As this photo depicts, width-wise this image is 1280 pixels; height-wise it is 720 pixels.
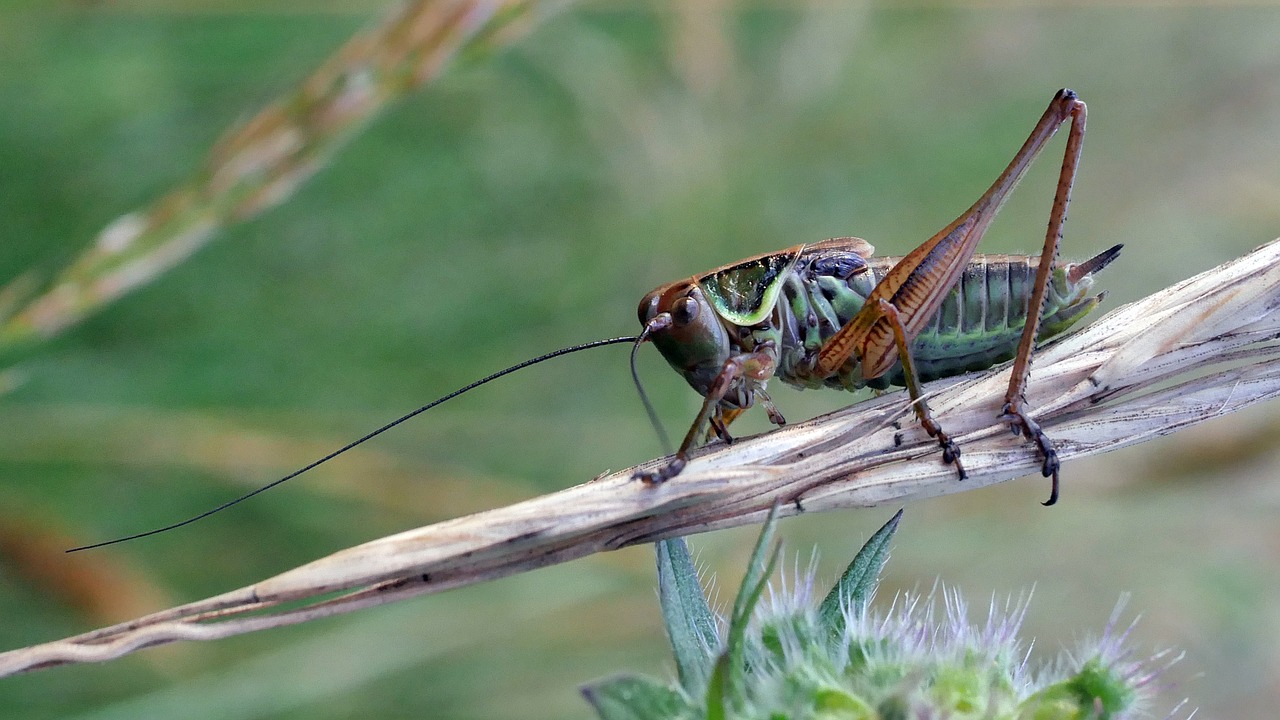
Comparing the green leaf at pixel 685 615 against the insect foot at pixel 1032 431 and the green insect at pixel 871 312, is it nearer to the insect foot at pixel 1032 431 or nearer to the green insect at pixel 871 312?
the insect foot at pixel 1032 431

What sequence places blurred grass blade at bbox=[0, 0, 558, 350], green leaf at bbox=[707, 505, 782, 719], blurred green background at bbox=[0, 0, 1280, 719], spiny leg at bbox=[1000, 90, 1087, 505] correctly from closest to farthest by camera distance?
green leaf at bbox=[707, 505, 782, 719] < spiny leg at bbox=[1000, 90, 1087, 505] < blurred grass blade at bbox=[0, 0, 558, 350] < blurred green background at bbox=[0, 0, 1280, 719]

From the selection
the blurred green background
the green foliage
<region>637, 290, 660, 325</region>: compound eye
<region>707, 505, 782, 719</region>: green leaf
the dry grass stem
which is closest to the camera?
<region>707, 505, 782, 719</region>: green leaf

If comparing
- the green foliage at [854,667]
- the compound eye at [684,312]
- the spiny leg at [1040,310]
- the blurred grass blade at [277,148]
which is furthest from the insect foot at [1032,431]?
the blurred grass blade at [277,148]

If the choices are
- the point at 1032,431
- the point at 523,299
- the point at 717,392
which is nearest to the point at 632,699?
the point at 1032,431

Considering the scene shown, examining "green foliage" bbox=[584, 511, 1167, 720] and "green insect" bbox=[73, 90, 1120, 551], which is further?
"green insect" bbox=[73, 90, 1120, 551]

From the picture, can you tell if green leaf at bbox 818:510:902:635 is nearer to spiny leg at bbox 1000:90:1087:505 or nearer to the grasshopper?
spiny leg at bbox 1000:90:1087:505

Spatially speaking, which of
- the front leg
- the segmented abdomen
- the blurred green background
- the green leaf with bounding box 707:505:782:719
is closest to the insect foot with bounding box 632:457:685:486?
the front leg

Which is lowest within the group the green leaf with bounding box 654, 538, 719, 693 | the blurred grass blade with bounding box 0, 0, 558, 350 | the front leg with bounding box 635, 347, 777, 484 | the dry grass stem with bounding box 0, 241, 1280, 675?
the green leaf with bounding box 654, 538, 719, 693

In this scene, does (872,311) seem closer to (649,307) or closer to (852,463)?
(649,307)
